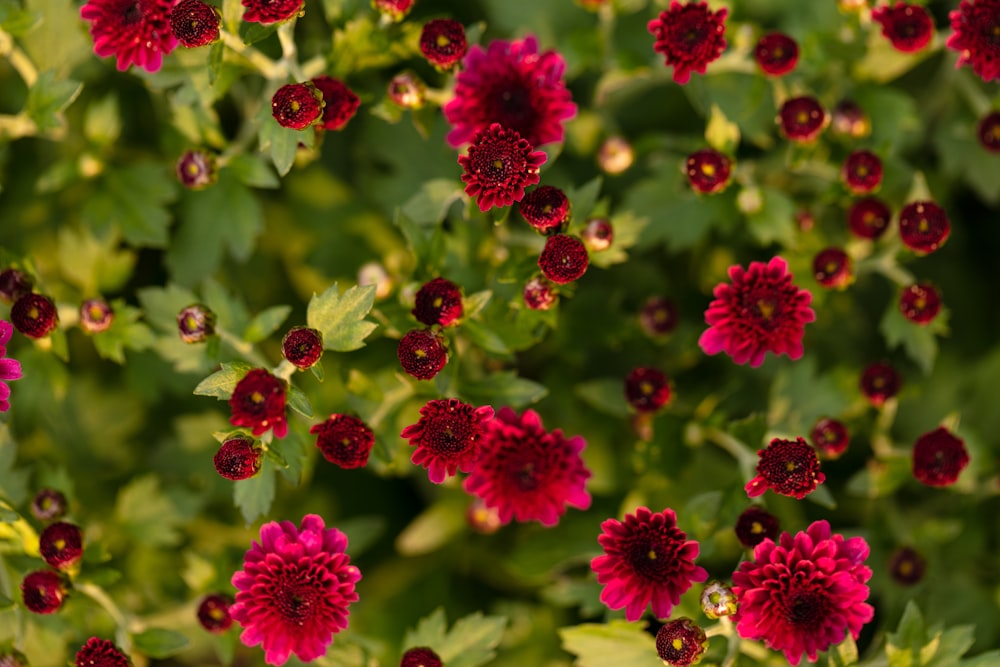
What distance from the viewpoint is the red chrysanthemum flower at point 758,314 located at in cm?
198

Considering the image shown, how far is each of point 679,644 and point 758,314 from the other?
2.22ft

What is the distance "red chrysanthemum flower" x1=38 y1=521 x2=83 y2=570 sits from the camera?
198cm

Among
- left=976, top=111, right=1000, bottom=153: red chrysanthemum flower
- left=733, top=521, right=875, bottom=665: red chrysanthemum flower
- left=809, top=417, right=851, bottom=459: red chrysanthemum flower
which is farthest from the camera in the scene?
left=976, top=111, right=1000, bottom=153: red chrysanthemum flower

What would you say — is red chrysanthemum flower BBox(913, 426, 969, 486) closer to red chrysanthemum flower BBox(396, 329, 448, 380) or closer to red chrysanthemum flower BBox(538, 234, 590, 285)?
red chrysanthemum flower BBox(538, 234, 590, 285)

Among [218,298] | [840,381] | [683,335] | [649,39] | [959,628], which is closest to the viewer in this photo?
[959,628]

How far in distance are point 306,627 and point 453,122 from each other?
1.08m

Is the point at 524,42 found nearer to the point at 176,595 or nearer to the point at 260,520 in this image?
the point at 260,520

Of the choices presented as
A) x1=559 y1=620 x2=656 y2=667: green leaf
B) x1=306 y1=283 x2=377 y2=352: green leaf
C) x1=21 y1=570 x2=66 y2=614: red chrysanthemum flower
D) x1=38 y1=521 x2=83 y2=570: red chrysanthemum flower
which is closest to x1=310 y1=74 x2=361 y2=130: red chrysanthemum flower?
x1=306 y1=283 x2=377 y2=352: green leaf

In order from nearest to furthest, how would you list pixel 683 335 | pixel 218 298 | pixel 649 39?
pixel 218 298 < pixel 683 335 < pixel 649 39

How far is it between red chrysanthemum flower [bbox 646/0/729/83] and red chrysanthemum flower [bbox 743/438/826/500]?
2.71ft

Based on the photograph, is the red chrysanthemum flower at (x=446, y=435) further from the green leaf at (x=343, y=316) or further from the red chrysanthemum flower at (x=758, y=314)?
the red chrysanthemum flower at (x=758, y=314)

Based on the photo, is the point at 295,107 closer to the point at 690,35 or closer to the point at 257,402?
the point at 257,402

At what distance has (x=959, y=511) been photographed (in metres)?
2.65

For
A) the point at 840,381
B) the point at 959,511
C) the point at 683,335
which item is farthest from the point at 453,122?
the point at 959,511
